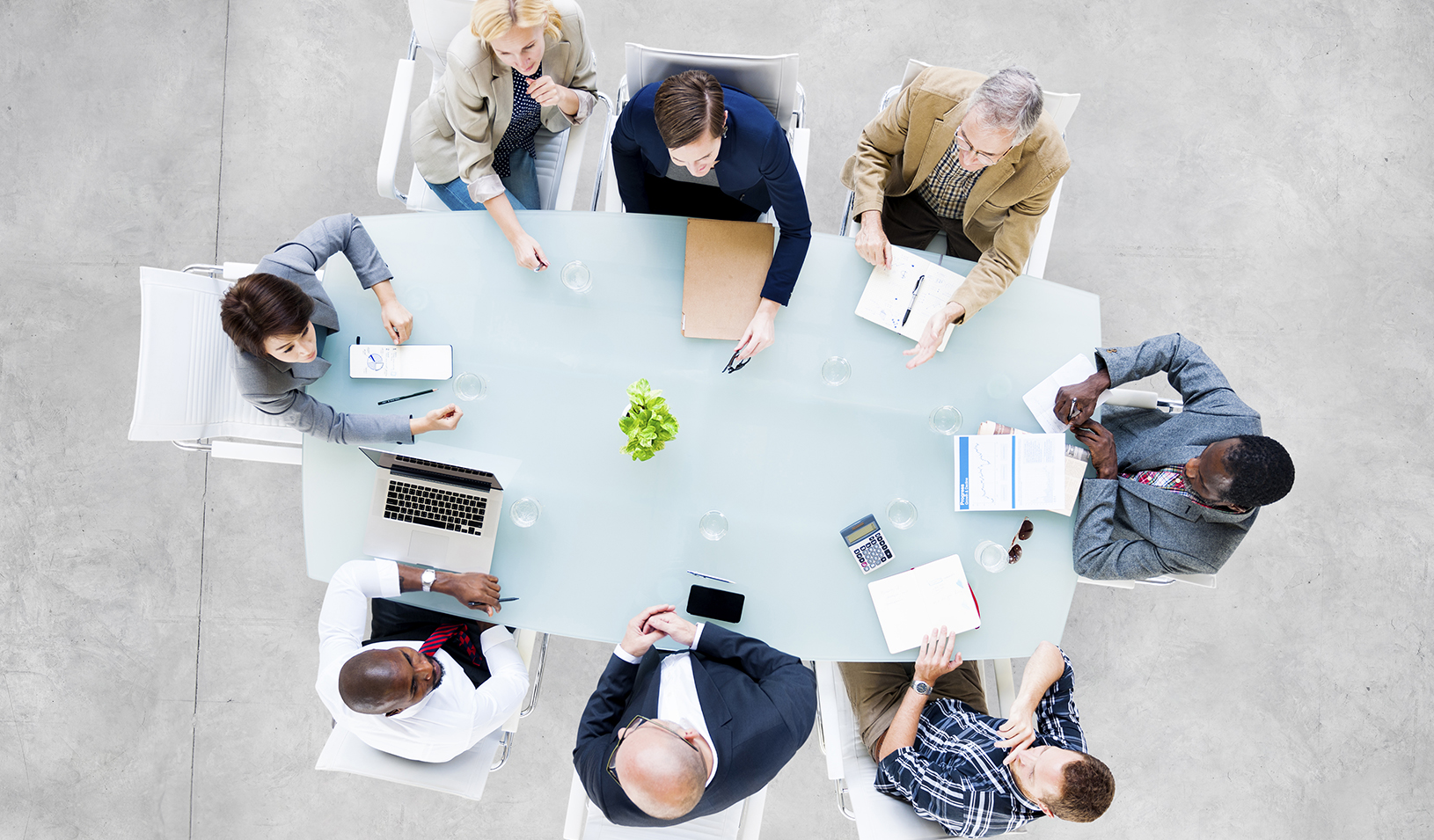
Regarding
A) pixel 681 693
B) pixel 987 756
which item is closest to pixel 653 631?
pixel 681 693

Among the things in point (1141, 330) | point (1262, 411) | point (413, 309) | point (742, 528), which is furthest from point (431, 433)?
point (1262, 411)

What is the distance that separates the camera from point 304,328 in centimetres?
186

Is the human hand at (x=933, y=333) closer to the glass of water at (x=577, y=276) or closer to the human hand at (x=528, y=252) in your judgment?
the glass of water at (x=577, y=276)

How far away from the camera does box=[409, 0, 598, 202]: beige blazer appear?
6.69 feet

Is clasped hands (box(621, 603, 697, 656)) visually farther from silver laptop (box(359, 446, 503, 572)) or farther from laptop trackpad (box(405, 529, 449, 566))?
laptop trackpad (box(405, 529, 449, 566))

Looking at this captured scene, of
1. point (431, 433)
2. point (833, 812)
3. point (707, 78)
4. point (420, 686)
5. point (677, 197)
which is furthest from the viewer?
point (833, 812)

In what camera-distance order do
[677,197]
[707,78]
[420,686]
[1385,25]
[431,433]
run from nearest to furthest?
[707,78], [420,686], [431,433], [677,197], [1385,25]

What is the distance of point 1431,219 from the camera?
3.09m

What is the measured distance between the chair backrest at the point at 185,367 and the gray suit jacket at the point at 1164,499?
2.26 meters

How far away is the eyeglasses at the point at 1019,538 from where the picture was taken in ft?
6.87

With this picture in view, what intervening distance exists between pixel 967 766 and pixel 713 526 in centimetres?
93

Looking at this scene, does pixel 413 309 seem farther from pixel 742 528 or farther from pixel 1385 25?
pixel 1385 25

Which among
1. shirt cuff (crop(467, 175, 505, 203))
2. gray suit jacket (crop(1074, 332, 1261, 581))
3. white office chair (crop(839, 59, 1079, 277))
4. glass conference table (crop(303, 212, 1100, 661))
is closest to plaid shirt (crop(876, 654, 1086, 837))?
glass conference table (crop(303, 212, 1100, 661))

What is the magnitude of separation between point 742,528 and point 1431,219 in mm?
3169
